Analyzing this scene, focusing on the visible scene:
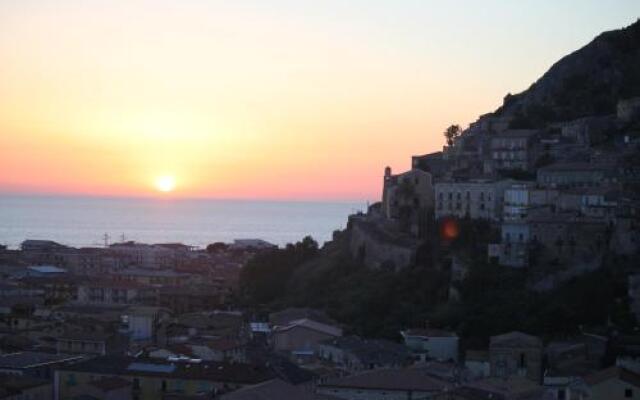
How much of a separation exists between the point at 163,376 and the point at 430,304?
694 inches

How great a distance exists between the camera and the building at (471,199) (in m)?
53.1

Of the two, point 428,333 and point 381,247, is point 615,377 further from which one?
point 381,247

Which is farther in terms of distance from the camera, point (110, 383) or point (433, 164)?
point (433, 164)

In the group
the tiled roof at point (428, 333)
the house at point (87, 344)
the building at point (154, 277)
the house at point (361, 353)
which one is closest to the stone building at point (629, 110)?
the tiled roof at point (428, 333)

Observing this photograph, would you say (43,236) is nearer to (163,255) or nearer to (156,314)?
(163,255)

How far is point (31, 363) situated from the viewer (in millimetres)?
36094

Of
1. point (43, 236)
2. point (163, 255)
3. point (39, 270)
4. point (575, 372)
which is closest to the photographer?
point (575, 372)

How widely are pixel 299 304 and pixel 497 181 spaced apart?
1094 centimetres

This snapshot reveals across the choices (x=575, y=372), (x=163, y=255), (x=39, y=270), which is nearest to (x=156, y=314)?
(x=575, y=372)

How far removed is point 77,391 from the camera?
107 feet

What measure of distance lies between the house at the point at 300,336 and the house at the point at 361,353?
4.11ft

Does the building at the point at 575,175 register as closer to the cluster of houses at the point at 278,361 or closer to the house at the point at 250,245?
the cluster of houses at the point at 278,361

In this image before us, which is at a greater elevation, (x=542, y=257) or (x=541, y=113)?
(x=541, y=113)

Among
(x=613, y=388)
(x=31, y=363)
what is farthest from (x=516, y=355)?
(x=31, y=363)
